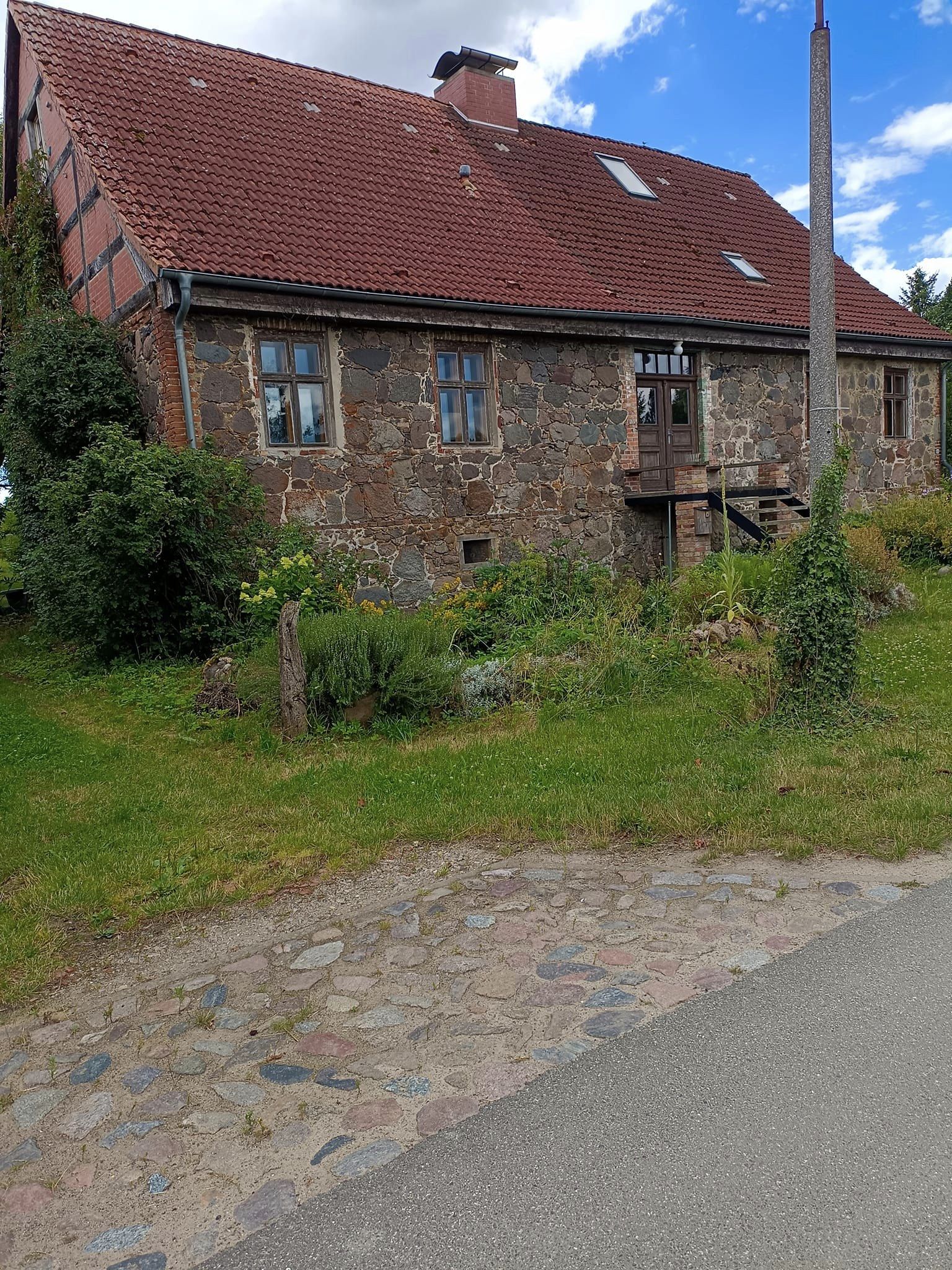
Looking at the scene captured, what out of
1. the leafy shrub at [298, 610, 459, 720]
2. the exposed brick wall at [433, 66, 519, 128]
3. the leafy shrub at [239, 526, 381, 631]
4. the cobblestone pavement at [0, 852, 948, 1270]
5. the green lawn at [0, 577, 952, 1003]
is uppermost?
the exposed brick wall at [433, 66, 519, 128]

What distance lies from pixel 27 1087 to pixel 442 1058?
1468 millimetres

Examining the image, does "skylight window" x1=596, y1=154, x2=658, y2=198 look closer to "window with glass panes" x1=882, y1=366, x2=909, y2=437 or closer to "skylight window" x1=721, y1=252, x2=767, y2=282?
"skylight window" x1=721, y1=252, x2=767, y2=282

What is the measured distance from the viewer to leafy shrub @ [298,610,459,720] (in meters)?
7.74

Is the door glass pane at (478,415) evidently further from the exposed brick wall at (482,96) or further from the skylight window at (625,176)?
the skylight window at (625,176)

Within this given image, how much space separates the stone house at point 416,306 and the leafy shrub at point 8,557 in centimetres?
625

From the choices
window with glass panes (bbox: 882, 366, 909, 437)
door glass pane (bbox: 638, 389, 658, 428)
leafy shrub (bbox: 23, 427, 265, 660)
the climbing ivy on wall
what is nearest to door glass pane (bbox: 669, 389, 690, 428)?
door glass pane (bbox: 638, 389, 658, 428)

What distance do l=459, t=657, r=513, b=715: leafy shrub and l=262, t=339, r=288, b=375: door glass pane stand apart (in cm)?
520

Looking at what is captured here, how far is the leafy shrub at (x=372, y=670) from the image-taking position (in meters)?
7.74

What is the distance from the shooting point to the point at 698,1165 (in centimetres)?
262

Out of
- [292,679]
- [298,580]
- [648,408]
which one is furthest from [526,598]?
[648,408]

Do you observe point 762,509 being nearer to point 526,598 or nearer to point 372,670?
point 526,598

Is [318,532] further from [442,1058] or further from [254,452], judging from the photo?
[442,1058]

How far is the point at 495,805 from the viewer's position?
18.6 feet

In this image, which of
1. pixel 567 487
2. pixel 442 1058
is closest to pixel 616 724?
pixel 442 1058
